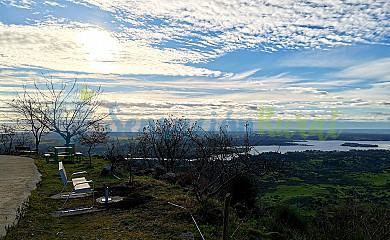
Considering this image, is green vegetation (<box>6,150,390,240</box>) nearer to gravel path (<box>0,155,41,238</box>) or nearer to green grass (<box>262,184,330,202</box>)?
gravel path (<box>0,155,41,238</box>)

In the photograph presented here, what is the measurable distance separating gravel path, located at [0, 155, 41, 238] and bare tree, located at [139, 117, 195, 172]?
5.20 m

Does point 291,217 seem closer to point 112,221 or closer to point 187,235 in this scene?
point 187,235

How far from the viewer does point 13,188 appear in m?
7.16

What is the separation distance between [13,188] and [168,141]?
6622 mm

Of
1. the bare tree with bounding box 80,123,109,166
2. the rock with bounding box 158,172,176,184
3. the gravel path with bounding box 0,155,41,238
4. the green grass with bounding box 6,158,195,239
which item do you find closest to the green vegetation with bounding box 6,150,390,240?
the green grass with bounding box 6,158,195,239

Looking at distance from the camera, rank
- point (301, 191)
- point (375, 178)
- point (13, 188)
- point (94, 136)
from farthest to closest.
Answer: point (375, 178) < point (301, 191) < point (94, 136) < point (13, 188)

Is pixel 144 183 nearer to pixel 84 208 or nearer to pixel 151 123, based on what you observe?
pixel 84 208

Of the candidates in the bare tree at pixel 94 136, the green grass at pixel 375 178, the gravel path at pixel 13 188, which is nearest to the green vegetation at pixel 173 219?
the gravel path at pixel 13 188

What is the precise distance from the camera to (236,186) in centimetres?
698

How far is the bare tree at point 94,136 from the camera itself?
538 inches

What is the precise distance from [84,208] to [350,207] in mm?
6912

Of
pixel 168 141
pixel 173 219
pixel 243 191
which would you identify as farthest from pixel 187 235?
pixel 168 141

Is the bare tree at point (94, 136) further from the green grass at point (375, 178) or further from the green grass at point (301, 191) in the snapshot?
the green grass at point (375, 178)

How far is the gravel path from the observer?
16.1ft
